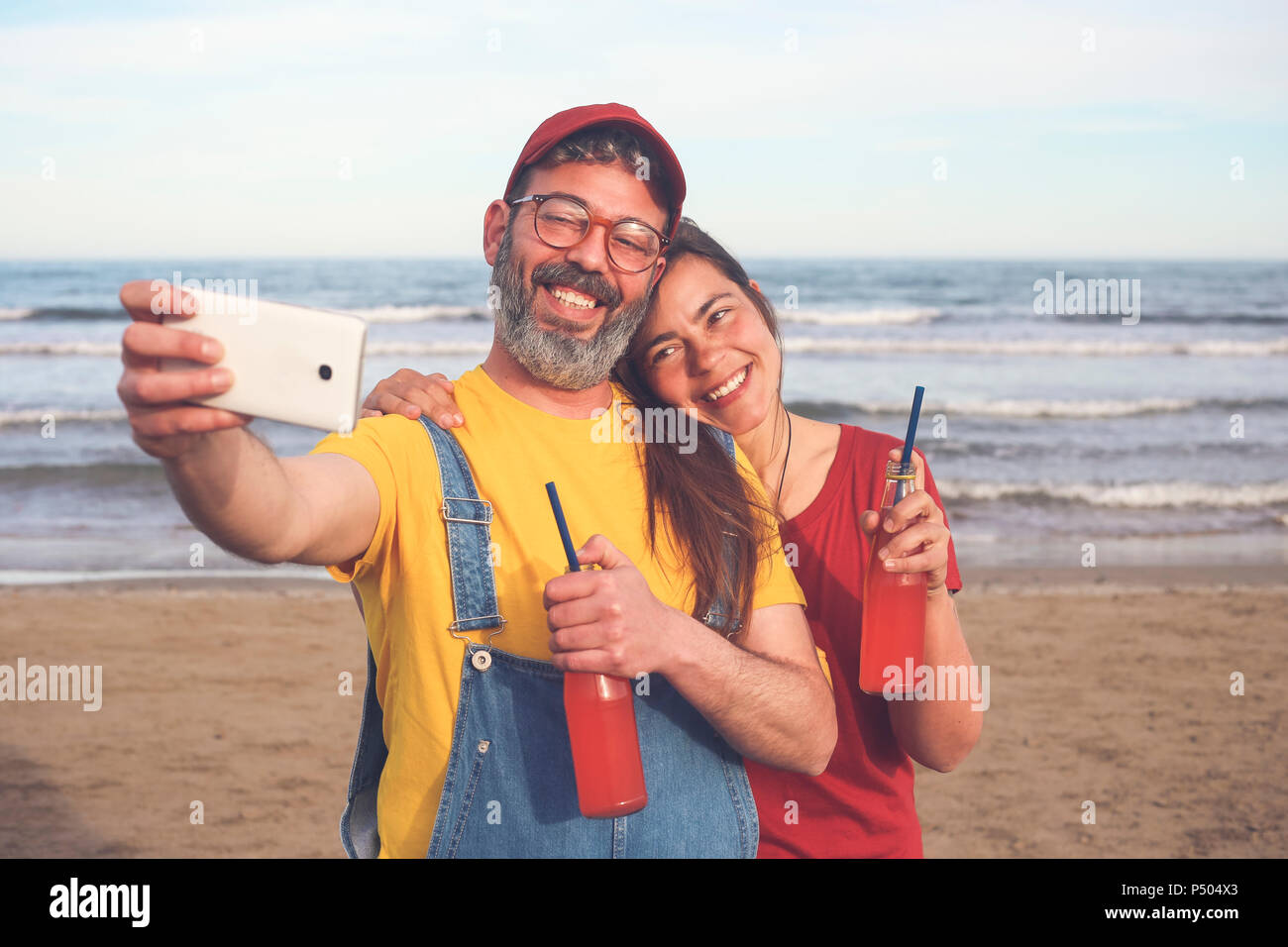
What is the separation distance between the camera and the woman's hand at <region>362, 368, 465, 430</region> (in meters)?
2.38

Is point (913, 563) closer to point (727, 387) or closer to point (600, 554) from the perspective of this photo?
point (600, 554)

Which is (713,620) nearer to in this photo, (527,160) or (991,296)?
(527,160)

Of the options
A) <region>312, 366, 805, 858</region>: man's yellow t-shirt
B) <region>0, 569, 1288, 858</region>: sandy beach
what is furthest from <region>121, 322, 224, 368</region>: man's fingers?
<region>0, 569, 1288, 858</region>: sandy beach

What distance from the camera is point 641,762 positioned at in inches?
86.1

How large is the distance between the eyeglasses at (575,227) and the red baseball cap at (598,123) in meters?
0.12

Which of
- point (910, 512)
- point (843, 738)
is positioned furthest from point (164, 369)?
point (843, 738)

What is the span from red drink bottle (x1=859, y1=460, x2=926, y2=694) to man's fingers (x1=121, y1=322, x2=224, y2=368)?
1.49m

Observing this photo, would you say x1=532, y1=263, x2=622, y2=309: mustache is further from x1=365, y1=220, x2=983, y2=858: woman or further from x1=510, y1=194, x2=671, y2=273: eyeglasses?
x1=365, y1=220, x2=983, y2=858: woman

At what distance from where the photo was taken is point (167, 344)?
148cm

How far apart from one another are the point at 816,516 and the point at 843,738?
0.58 meters

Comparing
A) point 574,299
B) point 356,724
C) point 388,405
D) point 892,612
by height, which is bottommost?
point 356,724

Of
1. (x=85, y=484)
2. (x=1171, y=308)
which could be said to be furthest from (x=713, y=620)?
(x=1171, y=308)

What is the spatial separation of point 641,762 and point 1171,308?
93.5 ft

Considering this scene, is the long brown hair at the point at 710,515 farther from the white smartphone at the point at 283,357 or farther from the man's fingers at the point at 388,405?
the white smartphone at the point at 283,357
